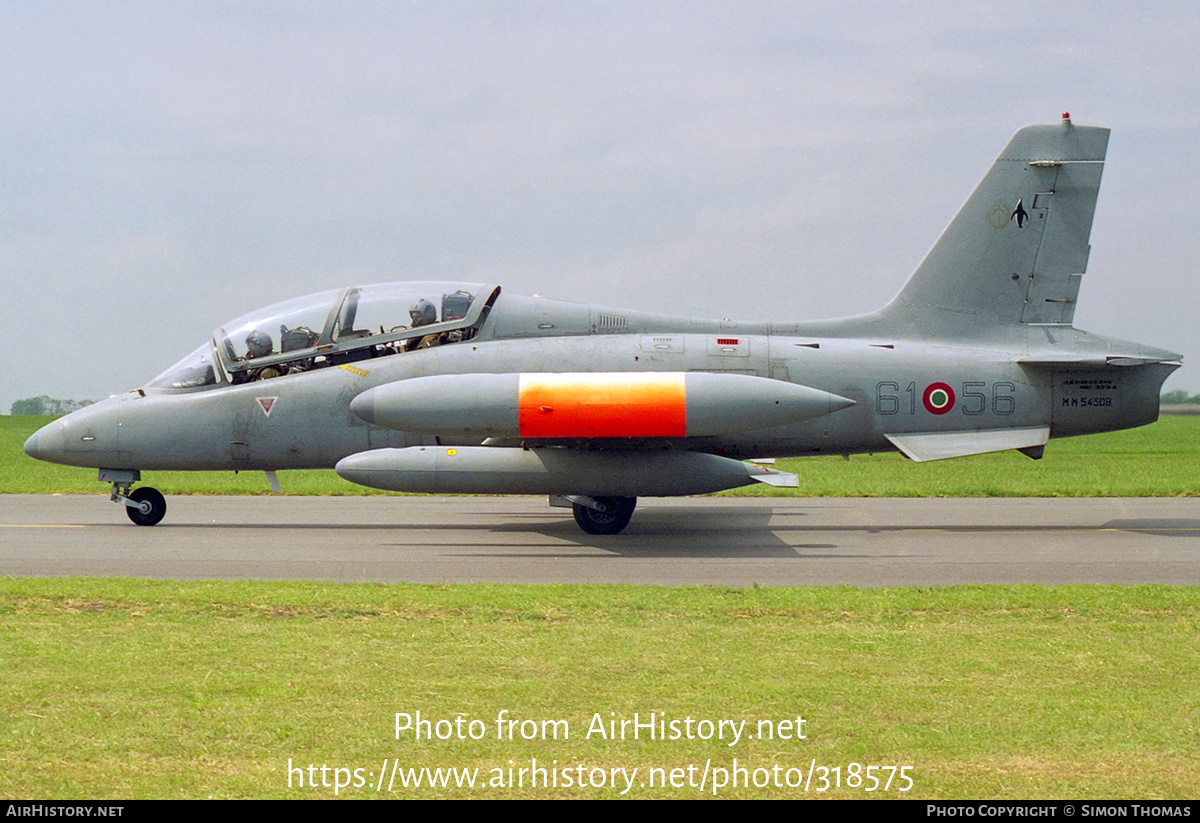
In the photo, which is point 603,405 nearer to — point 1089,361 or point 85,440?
point 1089,361

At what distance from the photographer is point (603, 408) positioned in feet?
44.8

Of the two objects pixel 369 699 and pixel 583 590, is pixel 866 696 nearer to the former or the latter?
pixel 369 699

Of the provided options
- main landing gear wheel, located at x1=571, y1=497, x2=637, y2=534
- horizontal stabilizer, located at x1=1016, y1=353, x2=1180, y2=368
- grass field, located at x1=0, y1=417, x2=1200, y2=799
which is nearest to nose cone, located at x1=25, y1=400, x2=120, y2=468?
grass field, located at x1=0, y1=417, x2=1200, y2=799

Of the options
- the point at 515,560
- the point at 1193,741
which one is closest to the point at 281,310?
the point at 515,560

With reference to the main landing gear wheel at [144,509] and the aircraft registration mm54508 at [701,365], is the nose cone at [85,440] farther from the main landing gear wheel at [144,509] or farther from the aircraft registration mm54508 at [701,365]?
the main landing gear wheel at [144,509]

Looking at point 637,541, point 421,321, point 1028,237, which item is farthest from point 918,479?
point 421,321

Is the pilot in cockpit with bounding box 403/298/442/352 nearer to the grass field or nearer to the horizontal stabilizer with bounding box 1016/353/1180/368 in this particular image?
the grass field

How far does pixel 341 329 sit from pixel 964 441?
9.04 metres

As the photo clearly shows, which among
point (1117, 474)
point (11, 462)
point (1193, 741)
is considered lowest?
point (11, 462)

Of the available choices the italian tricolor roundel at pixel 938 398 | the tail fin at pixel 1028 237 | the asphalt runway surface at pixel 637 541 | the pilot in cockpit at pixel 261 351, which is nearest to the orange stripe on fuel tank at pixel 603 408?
the asphalt runway surface at pixel 637 541

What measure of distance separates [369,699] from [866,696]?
2.76 m

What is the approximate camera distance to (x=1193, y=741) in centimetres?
525

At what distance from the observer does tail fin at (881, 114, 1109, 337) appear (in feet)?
53.2
